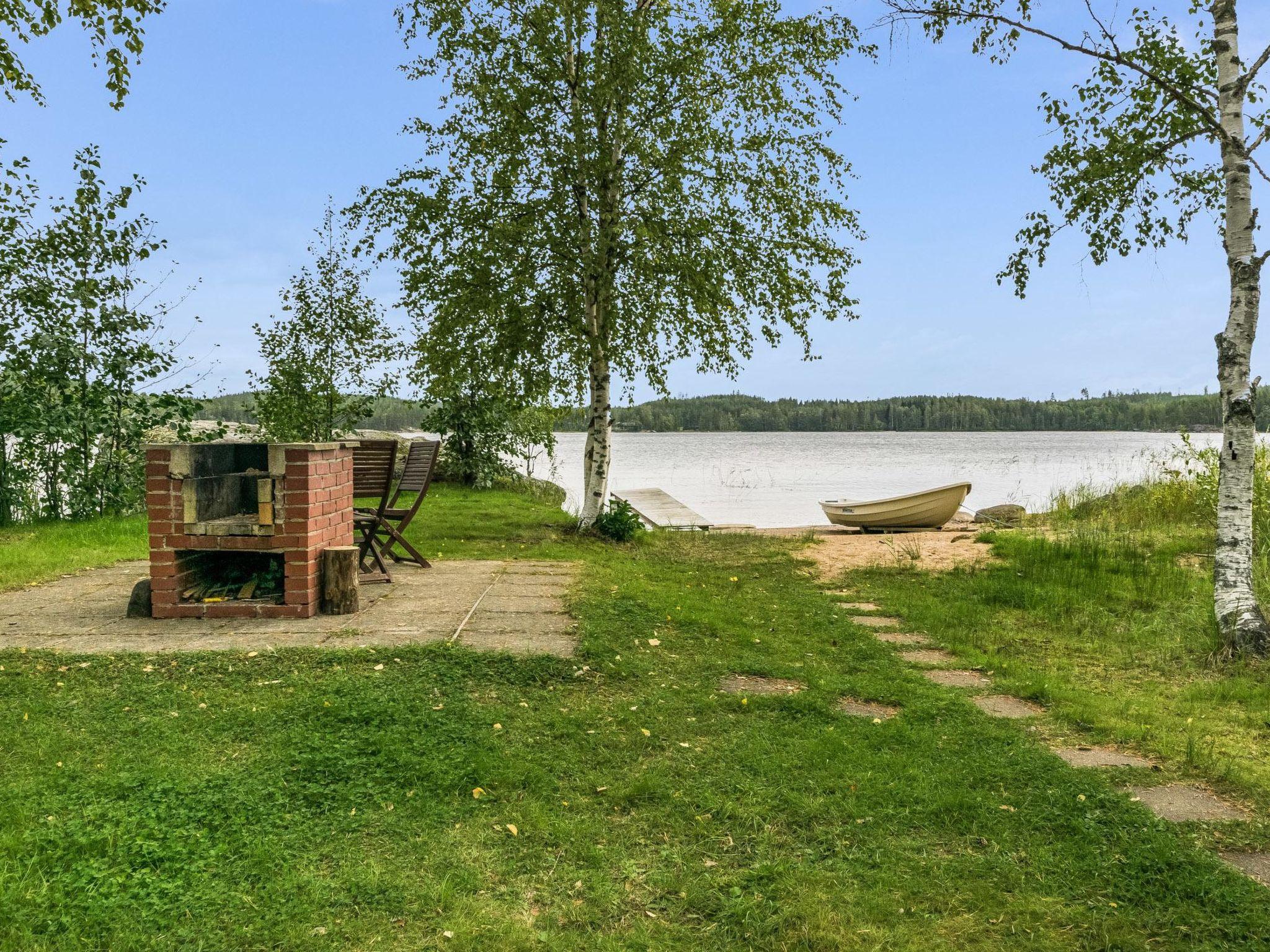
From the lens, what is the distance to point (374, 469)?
6.99m

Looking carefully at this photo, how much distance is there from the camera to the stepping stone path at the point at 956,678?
5.05 m

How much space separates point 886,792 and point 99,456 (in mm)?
10870

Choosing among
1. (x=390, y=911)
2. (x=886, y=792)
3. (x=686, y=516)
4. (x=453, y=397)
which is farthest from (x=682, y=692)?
(x=453, y=397)

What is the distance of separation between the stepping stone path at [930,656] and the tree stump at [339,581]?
349 cm

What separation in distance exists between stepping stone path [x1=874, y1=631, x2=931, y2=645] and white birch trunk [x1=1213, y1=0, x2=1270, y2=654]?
6.28ft

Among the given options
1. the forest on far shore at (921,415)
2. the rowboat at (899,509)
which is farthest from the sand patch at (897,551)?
the forest on far shore at (921,415)

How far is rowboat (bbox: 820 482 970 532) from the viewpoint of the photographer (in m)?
13.8

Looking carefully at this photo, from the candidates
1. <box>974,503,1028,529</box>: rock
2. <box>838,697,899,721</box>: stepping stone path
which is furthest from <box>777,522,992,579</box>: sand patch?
<box>838,697,899,721</box>: stepping stone path

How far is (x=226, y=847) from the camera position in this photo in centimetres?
281

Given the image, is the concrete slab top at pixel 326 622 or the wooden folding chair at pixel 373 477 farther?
the wooden folding chair at pixel 373 477

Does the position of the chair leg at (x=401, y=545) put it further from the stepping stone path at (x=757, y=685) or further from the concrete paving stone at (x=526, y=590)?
the stepping stone path at (x=757, y=685)

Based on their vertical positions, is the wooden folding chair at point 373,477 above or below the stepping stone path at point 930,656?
above

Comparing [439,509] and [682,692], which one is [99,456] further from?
[682,692]

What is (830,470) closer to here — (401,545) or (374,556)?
(401,545)
